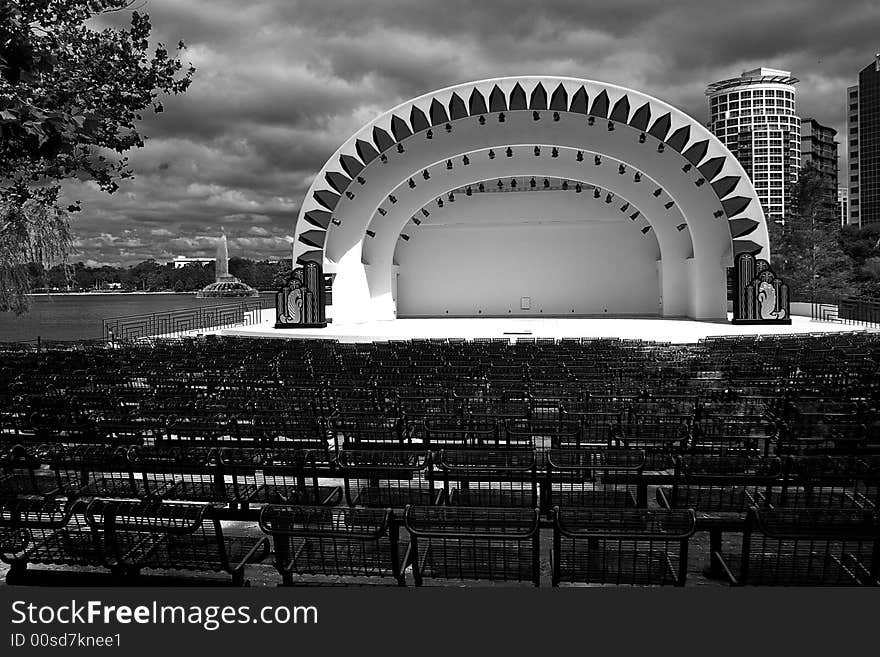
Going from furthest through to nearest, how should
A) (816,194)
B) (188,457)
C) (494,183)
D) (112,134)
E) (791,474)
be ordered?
(816,194)
(494,183)
(112,134)
(188,457)
(791,474)

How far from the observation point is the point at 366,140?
28062 millimetres

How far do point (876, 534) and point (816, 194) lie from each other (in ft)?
174

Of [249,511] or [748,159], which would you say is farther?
[748,159]

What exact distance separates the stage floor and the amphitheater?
11.5 inches

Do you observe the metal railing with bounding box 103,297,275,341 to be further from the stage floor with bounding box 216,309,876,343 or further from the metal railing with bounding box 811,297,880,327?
the metal railing with bounding box 811,297,880,327

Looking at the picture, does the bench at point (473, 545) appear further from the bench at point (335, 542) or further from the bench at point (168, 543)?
the bench at point (168, 543)

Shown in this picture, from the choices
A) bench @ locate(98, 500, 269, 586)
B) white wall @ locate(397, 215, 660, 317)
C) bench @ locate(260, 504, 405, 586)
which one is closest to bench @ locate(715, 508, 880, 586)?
bench @ locate(260, 504, 405, 586)

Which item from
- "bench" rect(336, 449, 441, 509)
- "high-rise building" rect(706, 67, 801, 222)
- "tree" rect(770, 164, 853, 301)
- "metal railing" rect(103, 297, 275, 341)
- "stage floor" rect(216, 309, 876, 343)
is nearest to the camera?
"bench" rect(336, 449, 441, 509)

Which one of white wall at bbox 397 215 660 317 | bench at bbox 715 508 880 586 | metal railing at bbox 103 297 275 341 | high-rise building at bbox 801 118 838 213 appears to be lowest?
bench at bbox 715 508 880 586

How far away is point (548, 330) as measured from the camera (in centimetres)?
2616

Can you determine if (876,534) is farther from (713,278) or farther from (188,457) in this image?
(713,278)

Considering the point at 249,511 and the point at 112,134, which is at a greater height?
the point at 112,134

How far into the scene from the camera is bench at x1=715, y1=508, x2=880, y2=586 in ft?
12.0

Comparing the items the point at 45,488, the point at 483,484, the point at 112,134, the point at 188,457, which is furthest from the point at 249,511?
the point at 112,134
